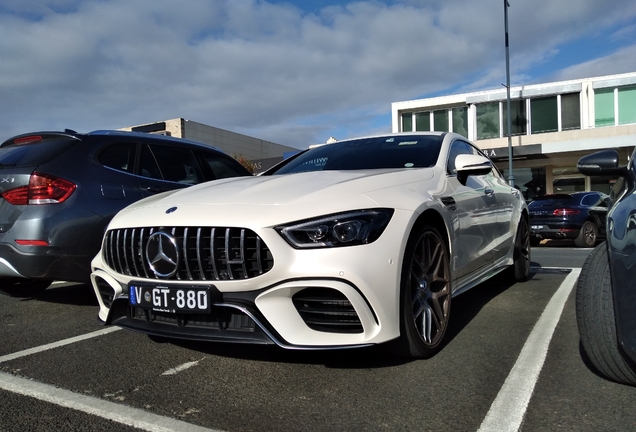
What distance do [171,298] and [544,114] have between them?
27198mm

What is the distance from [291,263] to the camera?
2447 mm

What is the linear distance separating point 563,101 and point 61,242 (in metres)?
26.9

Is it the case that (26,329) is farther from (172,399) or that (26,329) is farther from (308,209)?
(308,209)

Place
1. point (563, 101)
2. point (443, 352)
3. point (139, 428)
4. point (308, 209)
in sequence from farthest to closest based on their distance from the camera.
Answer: point (563, 101) → point (443, 352) → point (308, 209) → point (139, 428)

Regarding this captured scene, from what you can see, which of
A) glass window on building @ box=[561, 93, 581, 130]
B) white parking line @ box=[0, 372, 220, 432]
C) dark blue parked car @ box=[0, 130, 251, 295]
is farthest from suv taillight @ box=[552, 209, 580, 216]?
glass window on building @ box=[561, 93, 581, 130]

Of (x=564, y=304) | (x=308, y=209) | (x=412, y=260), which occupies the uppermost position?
(x=308, y=209)

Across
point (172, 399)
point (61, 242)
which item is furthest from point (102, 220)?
point (172, 399)

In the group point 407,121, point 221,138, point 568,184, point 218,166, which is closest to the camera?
point 218,166

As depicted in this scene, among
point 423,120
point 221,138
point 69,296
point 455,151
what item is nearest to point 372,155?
point 455,151

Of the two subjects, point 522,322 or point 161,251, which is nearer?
point 161,251

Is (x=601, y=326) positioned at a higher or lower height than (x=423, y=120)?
lower

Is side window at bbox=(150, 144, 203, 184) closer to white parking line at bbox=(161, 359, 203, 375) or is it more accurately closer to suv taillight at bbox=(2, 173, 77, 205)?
suv taillight at bbox=(2, 173, 77, 205)

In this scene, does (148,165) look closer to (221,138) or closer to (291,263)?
(291,263)

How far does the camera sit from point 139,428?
2098 millimetres
